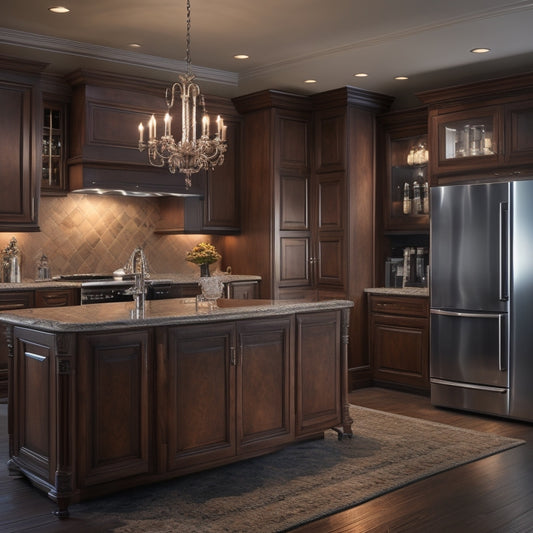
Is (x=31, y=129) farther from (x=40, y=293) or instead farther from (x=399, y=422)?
(x=399, y=422)

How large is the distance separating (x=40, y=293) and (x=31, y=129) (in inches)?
51.9

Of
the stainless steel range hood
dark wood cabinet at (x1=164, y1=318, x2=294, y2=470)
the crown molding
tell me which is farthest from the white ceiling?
dark wood cabinet at (x1=164, y1=318, x2=294, y2=470)

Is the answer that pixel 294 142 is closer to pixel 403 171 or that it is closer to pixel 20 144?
pixel 403 171

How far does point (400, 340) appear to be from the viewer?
21.0 ft

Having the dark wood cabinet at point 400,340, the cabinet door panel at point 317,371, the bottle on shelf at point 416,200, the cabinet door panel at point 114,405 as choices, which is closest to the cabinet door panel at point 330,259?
the dark wood cabinet at point 400,340

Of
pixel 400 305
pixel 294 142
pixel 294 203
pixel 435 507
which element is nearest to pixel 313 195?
pixel 294 203

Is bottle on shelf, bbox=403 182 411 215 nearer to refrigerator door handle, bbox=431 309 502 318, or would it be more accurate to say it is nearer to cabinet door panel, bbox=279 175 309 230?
cabinet door panel, bbox=279 175 309 230

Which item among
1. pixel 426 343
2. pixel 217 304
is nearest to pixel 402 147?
pixel 426 343

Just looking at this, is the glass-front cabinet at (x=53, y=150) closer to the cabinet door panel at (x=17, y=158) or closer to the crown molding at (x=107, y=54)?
the cabinet door panel at (x=17, y=158)

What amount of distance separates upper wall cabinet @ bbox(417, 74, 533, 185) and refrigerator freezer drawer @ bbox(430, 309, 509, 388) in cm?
113

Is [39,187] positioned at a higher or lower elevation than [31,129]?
lower

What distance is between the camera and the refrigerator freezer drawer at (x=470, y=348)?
5.29 meters

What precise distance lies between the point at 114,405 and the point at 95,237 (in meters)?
3.35

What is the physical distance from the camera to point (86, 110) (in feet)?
19.6
